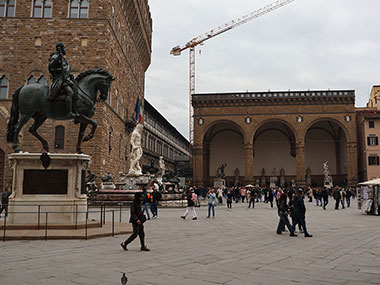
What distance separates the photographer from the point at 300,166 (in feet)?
154

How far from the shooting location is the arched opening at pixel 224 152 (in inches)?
2066

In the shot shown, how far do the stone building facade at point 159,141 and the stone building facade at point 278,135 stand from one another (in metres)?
8.90

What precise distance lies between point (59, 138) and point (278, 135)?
1423 inches

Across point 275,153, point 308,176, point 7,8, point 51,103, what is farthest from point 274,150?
point 51,103

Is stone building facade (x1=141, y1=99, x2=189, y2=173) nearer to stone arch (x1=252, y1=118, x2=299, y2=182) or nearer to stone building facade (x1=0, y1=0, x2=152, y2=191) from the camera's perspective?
stone arch (x1=252, y1=118, x2=299, y2=182)

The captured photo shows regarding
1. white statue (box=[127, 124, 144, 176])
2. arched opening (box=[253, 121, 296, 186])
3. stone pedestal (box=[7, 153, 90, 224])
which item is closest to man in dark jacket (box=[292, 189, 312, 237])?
stone pedestal (box=[7, 153, 90, 224])

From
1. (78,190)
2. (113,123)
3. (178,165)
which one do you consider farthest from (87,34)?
(178,165)

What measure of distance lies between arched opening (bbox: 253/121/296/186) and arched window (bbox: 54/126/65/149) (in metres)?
32.2

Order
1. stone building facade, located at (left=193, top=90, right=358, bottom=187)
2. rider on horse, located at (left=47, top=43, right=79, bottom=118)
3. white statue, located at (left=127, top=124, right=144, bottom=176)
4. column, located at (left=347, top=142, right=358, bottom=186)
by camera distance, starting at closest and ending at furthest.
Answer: rider on horse, located at (left=47, top=43, right=79, bottom=118), white statue, located at (left=127, top=124, right=144, bottom=176), column, located at (left=347, top=142, right=358, bottom=186), stone building facade, located at (left=193, top=90, right=358, bottom=187)

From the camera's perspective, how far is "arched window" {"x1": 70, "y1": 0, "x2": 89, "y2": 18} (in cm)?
2738

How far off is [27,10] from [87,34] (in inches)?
200

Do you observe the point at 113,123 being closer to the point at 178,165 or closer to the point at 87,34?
the point at 87,34

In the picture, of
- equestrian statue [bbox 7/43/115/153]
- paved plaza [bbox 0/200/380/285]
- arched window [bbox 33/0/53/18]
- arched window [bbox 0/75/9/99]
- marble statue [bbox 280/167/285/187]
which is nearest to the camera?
paved plaza [bbox 0/200/380/285]

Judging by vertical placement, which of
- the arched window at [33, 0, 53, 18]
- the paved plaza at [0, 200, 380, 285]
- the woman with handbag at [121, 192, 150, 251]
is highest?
the arched window at [33, 0, 53, 18]
